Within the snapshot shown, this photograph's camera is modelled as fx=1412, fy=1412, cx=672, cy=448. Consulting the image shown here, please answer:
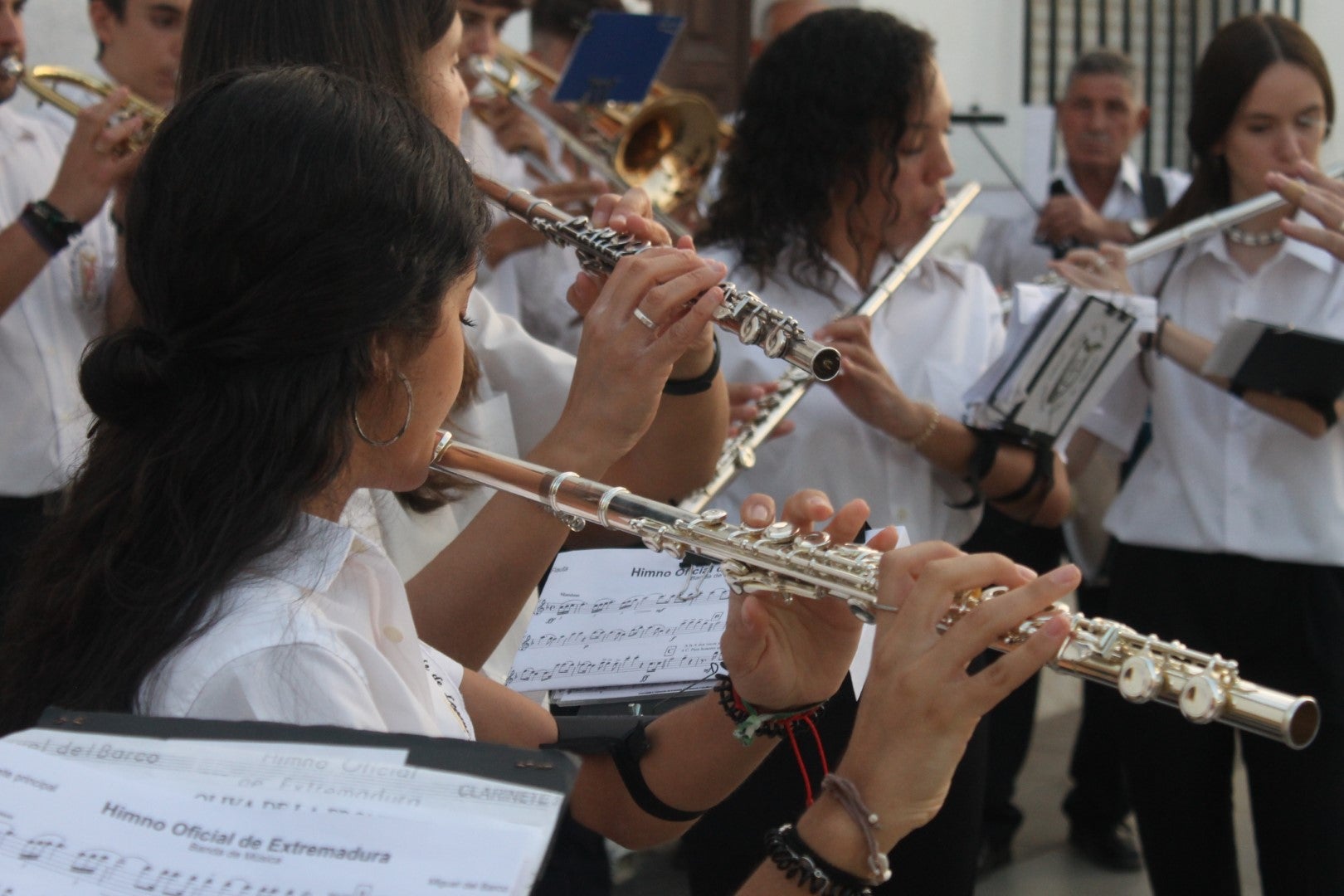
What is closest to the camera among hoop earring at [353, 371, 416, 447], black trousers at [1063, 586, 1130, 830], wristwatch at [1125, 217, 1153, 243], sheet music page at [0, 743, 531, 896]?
sheet music page at [0, 743, 531, 896]

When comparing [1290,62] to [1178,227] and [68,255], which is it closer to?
[1178,227]

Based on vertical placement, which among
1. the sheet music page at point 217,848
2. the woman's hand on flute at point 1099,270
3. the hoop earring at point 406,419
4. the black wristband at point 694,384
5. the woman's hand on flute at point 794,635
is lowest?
the woman's hand on flute at point 1099,270

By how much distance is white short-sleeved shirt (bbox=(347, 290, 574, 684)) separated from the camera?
181 centimetres

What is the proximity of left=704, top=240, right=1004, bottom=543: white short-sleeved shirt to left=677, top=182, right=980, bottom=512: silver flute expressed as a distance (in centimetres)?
7

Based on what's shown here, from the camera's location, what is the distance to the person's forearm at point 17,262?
237cm

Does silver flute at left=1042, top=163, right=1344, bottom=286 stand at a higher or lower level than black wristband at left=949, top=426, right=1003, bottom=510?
higher

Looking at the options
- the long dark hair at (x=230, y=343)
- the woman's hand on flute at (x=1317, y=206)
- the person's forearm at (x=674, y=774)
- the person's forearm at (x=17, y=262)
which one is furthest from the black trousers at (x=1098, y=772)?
the long dark hair at (x=230, y=343)

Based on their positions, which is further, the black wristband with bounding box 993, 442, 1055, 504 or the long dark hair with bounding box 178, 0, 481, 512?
the black wristband with bounding box 993, 442, 1055, 504

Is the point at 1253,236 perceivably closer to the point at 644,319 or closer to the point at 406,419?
the point at 644,319

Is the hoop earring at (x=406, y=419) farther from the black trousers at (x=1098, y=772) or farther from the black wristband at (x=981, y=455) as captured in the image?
the black trousers at (x=1098, y=772)

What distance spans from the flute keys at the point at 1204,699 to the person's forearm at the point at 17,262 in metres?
2.03

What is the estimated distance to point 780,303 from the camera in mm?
2447

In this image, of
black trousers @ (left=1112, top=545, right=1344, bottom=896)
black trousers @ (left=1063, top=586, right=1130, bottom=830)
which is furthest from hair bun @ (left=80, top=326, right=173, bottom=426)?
black trousers @ (left=1063, top=586, right=1130, bottom=830)

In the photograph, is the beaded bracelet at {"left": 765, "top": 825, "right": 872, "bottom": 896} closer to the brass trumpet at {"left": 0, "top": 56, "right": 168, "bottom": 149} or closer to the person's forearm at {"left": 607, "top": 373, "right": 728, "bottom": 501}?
the person's forearm at {"left": 607, "top": 373, "right": 728, "bottom": 501}
